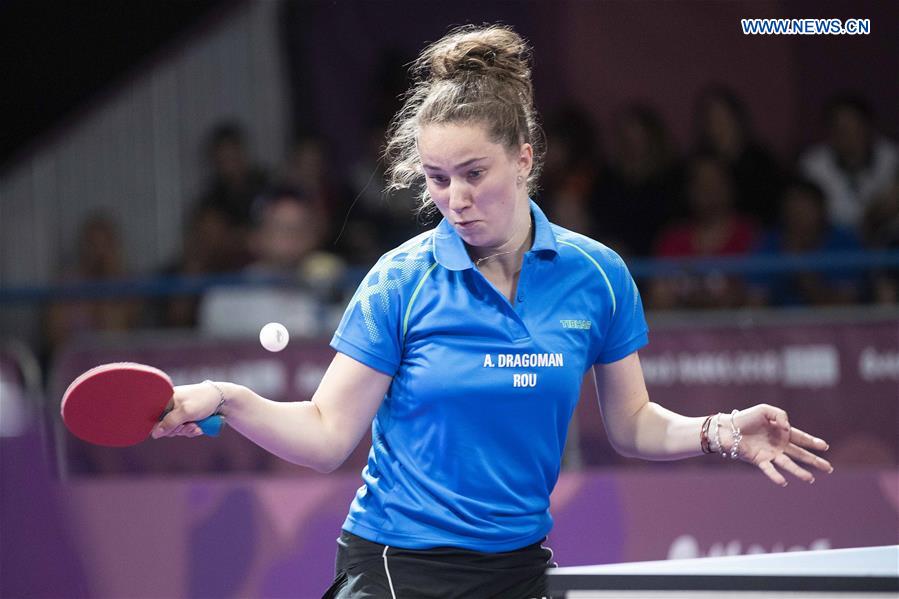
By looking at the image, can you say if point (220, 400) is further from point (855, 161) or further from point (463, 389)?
point (855, 161)

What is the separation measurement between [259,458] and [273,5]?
482cm

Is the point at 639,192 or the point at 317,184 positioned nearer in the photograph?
the point at 639,192

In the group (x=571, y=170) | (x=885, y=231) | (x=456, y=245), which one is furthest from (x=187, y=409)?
(x=571, y=170)

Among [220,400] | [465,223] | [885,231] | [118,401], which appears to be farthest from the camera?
[885,231]

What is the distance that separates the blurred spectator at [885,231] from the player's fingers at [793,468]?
3.73 m

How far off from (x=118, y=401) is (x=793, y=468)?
134cm

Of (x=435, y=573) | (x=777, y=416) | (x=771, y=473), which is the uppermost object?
(x=777, y=416)

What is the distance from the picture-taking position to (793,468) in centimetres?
261

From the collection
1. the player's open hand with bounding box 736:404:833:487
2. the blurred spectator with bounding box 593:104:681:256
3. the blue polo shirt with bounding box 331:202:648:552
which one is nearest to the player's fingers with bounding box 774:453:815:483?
the player's open hand with bounding box 736:404:833:487

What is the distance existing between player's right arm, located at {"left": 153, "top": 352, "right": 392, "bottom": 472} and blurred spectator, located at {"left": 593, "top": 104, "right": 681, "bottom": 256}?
4576 millimetres

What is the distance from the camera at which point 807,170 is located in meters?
7.07

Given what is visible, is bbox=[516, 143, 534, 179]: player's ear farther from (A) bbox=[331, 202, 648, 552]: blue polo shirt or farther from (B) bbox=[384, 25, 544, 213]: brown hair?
(A) bbox=[331, 202, 648, 552]: blue polo shirt

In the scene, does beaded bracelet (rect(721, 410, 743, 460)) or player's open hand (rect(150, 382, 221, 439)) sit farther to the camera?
beaded bracelet (rect(721, 410, 743, 460))

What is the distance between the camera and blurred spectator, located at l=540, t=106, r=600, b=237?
281 inches
